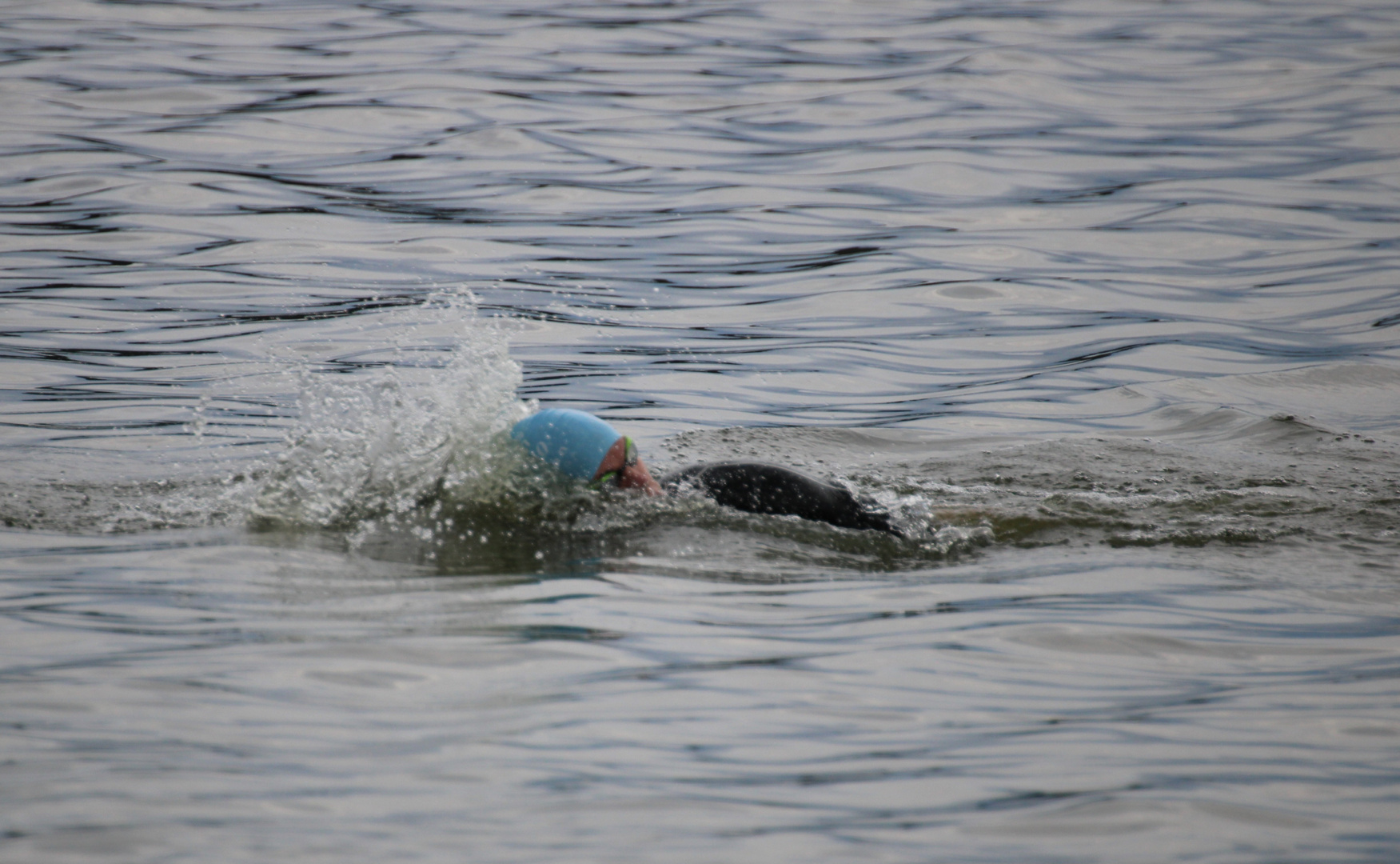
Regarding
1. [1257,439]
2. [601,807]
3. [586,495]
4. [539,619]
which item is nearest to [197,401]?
[586,495]

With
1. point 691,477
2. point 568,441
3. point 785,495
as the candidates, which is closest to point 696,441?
point 691,477

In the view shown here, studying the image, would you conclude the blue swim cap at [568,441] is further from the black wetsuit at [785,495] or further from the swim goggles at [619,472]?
the black wetsuit at [785,495]

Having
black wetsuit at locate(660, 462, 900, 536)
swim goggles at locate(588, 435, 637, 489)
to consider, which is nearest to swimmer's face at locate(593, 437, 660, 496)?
swim goggles at locate(588, 435, 637, 489)

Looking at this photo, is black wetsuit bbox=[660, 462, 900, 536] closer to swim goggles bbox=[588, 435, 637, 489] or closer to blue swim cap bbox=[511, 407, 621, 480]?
swim goggles bbox=[588, 435, 637, 489]

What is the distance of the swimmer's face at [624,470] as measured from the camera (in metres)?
6.31

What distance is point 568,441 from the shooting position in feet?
20.8

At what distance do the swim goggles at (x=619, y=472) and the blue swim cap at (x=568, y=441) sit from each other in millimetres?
43

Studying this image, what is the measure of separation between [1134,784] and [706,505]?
2.87 meters

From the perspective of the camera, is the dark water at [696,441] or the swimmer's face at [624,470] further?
the swimmer's face at [624,470]

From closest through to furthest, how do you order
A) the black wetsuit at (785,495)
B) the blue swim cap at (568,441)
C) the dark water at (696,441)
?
1. the dark water at (696,441)
2. the blue swim cap at (568,441)
3. the black wetsuit at (785,495)

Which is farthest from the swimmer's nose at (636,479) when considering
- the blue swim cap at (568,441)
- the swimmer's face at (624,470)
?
the blue swim cap at (568,441)

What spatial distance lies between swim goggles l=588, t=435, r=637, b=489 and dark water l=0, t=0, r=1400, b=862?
11 cm

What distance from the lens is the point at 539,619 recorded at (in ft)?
16.9

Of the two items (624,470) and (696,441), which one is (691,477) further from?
(696,441)
